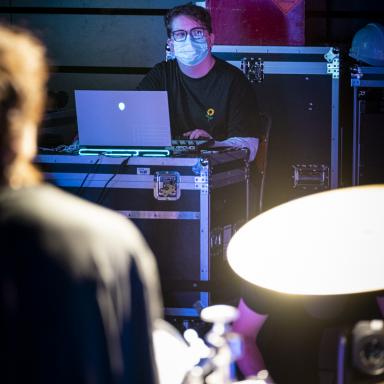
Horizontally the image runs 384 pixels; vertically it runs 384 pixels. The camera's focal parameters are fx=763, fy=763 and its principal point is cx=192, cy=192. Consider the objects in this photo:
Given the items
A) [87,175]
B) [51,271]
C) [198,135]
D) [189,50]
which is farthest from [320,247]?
[189,50]

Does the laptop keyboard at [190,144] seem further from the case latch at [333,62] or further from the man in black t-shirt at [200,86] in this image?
the case latch at [333,62]

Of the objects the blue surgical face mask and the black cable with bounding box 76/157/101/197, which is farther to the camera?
the blue surgical face mask

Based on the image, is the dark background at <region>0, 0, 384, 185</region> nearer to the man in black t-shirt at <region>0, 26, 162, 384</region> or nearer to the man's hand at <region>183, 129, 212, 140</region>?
the man's hand at <region>183, 129, 212, 140</region>

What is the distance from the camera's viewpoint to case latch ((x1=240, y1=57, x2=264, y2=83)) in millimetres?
4457

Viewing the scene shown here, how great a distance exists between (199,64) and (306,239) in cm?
282

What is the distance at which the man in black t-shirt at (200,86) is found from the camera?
12.2 ft

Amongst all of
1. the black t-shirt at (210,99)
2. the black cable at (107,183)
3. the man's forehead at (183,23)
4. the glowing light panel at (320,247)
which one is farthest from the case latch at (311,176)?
the glowing light panel at (320,247)

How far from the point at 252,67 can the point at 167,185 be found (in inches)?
61.2

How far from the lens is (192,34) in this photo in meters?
3.74

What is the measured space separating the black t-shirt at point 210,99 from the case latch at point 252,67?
59 centimetres

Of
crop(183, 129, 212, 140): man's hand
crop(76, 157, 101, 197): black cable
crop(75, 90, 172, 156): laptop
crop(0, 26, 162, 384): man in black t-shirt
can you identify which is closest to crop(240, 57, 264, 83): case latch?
crop(183, 129, 212, 140): man's hand

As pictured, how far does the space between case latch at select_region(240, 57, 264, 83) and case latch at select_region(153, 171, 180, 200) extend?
1505 millimetres

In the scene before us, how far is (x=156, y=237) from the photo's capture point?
10.6 feet

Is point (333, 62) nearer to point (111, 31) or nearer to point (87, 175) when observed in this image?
point (111, 31)
